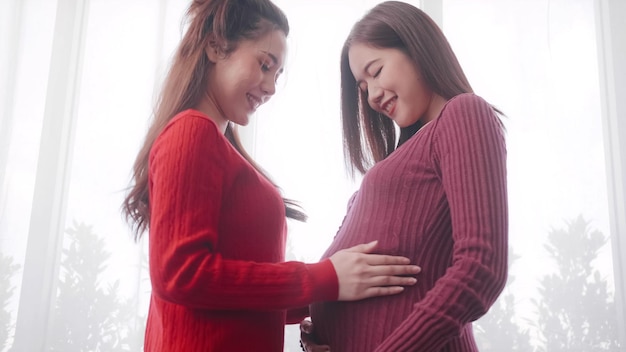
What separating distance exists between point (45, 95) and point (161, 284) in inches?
53.7

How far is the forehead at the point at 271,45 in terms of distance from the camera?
3.28 feet

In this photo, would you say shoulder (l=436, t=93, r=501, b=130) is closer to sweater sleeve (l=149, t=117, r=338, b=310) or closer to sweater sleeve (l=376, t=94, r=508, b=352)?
sweater sleeve (l=376, t=94, r=508, b=352)

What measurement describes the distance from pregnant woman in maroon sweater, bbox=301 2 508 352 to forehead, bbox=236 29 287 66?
0.15 metres

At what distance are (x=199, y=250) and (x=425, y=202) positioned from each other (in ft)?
1.18

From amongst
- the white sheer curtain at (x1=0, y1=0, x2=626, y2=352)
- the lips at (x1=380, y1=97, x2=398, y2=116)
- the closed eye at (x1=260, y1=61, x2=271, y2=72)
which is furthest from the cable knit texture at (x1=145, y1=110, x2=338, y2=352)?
the white sheer curtain at (x1=0, y1=0, x2=626, y2=352)

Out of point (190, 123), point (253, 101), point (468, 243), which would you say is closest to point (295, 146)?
point (253, 101)

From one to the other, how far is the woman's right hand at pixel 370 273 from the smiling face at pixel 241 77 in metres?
0.36

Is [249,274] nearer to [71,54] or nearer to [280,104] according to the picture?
[280,104]

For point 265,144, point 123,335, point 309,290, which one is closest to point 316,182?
point 265,144

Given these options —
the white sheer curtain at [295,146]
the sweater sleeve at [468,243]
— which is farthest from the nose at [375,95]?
the white sheer curtain at [295,146]

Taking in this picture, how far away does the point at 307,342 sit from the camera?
38.6 inches

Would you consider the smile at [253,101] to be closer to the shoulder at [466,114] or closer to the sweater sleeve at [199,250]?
the sweater sleeve at [199,250]

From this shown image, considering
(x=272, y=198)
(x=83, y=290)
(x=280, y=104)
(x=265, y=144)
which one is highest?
(x=280, y=104)

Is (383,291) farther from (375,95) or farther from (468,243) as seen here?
(375,95)
